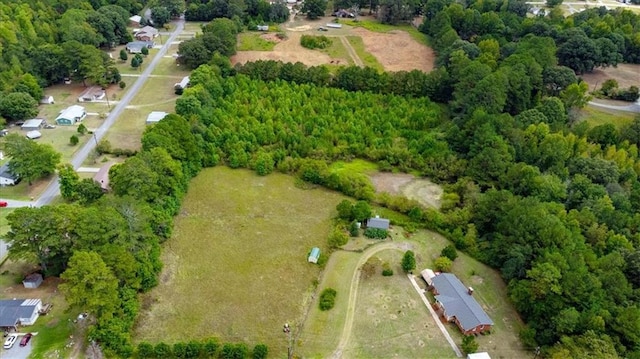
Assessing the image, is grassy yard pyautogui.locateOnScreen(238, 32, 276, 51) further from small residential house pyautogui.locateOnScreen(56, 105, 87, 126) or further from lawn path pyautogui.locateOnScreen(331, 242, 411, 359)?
lawn path pyautogui.locateOnScreen(331, 242, 411, 359)

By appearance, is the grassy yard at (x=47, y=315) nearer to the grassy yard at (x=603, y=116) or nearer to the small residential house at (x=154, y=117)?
the small residential house at (x=154, y=117)

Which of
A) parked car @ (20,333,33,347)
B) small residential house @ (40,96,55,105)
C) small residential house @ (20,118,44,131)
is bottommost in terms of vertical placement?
parked car @ (20,333,33,347)

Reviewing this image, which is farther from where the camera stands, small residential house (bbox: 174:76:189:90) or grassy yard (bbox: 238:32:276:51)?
grassy yard (bbox: 238:32:276:51)

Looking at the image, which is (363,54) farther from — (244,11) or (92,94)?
(92,94)

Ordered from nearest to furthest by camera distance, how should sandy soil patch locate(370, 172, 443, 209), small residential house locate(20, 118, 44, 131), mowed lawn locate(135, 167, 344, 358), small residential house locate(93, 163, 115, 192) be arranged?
mowed lawn locate(135, 167, 344, 358)
small residential house locate(93, 163, 115, 192)
sandy soil patch locate(370, 172, 443, 209)
small residential house locate(20, 118, 44, 131)

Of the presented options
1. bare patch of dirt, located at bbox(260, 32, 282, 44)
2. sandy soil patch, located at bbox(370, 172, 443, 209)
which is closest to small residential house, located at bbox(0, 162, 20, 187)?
sandy soil patch, located at bbox(370, 172, 443, 209)

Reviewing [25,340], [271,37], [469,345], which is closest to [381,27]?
[271,37]

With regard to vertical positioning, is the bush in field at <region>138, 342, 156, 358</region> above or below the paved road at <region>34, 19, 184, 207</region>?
below
